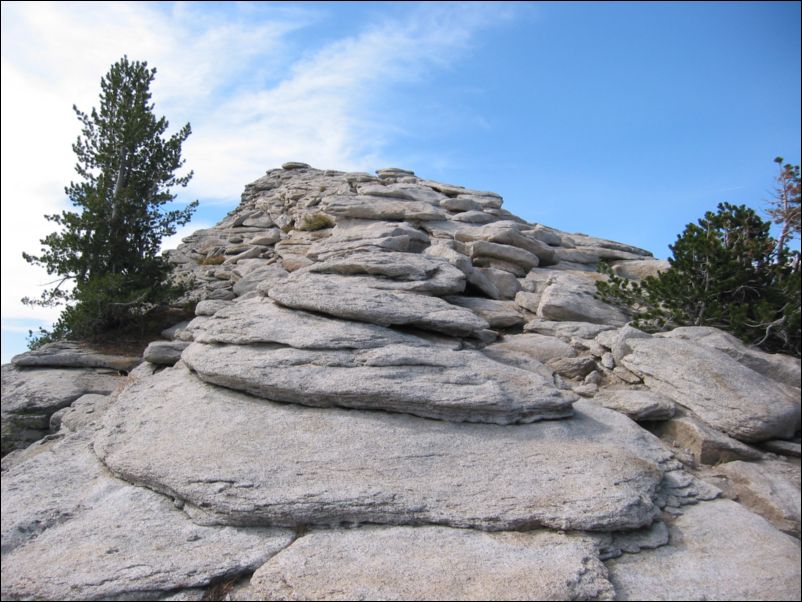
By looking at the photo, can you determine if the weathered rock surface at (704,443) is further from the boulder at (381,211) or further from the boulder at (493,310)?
the boulder at (381,211)

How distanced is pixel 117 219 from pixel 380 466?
17.2 metres

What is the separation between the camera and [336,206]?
76.6 feet

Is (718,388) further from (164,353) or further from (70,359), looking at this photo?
(70,359)

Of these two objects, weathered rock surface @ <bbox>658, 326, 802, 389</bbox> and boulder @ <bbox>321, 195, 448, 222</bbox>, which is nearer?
weathered rock surface @ <bbox>658, 326, 802, 389</bbox>

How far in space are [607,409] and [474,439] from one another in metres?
3.53

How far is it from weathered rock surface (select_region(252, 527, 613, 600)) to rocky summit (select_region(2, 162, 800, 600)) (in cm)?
3

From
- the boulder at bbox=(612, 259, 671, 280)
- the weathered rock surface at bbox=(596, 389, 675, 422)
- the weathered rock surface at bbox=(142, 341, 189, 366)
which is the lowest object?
the weathered rock surface at bbox=(596, 389, 675, 422)

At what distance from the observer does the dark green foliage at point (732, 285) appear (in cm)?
1322

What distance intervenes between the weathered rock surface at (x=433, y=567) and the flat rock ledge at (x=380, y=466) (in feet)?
1.03

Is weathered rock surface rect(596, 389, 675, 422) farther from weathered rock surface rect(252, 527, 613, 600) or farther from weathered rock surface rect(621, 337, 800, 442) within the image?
weathered rock surface rect(252, 527, 613, 600)

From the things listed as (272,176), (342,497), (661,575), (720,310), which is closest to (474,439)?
(342,497)

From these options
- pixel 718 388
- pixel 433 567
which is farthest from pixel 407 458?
pixel 718 388

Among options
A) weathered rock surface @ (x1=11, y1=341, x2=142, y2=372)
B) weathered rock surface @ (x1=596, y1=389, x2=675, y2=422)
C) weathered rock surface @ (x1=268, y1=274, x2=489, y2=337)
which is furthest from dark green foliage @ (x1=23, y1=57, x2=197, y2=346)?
weathered rock surface @ (x1=596, y1=389, x2=675, y2=422)

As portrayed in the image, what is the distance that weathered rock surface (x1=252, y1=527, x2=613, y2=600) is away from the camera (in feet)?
23.1
